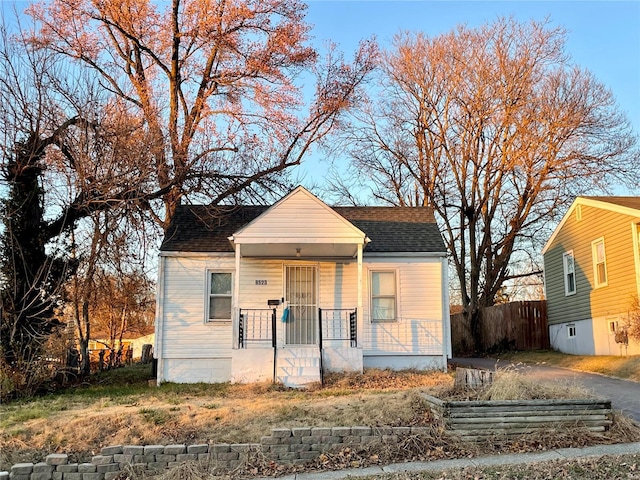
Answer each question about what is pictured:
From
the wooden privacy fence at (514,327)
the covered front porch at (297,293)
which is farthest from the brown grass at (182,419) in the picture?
the wooden privacy fence at (514,327)

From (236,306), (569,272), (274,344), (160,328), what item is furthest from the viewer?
(569,272)

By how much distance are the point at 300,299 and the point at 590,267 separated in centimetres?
937

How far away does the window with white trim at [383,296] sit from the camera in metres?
14.3

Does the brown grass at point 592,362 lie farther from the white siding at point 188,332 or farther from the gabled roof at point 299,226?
the white siding at point 188,332

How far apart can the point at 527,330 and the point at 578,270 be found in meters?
3.72

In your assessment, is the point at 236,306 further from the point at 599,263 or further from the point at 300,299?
the point at 599,263

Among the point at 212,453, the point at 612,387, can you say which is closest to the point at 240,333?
the point at 212,453

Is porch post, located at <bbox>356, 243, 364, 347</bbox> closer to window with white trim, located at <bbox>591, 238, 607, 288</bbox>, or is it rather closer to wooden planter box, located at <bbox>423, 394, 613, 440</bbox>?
wooden planter box, located at <bbox>423, 394, 613, 440</bbox>

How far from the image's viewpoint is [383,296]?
1434cm

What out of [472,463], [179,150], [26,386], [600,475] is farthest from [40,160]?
[600,475]

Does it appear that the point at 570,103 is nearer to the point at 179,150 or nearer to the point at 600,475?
the point at 179,150

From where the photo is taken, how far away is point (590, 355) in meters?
17.1

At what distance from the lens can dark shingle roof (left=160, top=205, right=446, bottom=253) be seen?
566 inches

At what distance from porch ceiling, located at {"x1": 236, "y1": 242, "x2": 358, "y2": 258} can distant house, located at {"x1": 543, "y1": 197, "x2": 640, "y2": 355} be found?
7.49m
